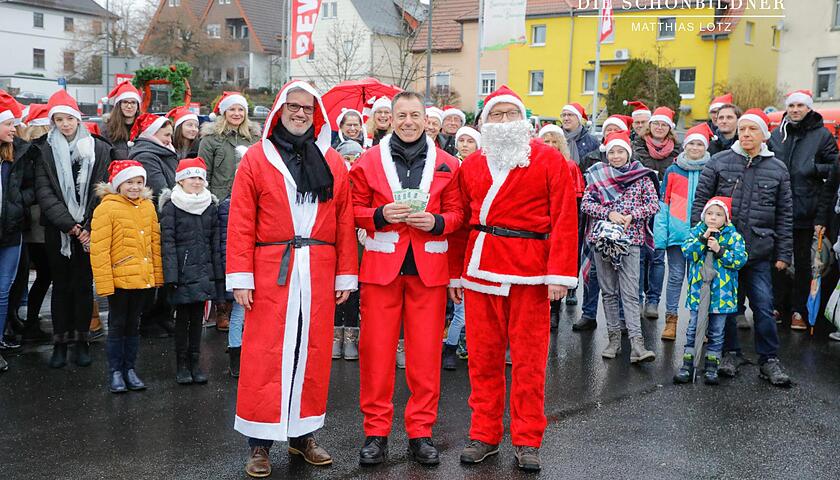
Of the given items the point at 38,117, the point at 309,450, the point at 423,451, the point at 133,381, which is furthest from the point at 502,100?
→ the point at 38,117

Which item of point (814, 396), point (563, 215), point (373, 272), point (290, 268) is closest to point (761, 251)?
point (814, 396)

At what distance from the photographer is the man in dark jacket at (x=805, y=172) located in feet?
27.5

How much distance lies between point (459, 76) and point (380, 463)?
46.8m

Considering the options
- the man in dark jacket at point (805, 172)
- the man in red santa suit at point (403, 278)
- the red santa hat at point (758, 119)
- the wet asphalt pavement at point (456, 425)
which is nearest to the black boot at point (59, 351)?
the wet asphalt pavement at point (456, 425)

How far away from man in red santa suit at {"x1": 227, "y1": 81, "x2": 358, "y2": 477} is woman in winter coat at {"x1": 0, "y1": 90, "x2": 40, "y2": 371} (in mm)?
3208

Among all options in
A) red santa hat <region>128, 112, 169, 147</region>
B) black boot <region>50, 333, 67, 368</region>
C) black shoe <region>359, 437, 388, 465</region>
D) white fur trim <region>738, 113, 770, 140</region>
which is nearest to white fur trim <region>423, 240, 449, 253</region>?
black shoe <region>359, 437, 388, 465</region>

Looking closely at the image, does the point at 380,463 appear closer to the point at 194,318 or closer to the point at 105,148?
the point at 194,318

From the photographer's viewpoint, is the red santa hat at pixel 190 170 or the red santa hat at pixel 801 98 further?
the red santa hat at pixel 801 98

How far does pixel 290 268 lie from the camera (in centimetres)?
480

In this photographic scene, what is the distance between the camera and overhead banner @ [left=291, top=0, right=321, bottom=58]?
61.4 feet

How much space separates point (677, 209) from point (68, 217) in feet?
19.0

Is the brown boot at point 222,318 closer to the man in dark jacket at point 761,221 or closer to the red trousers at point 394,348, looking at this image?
the red trousers at point 394,348

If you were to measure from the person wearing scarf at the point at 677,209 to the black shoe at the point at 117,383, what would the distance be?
202 inches

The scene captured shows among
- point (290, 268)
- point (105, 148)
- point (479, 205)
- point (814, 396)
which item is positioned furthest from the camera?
point (105, 148)
